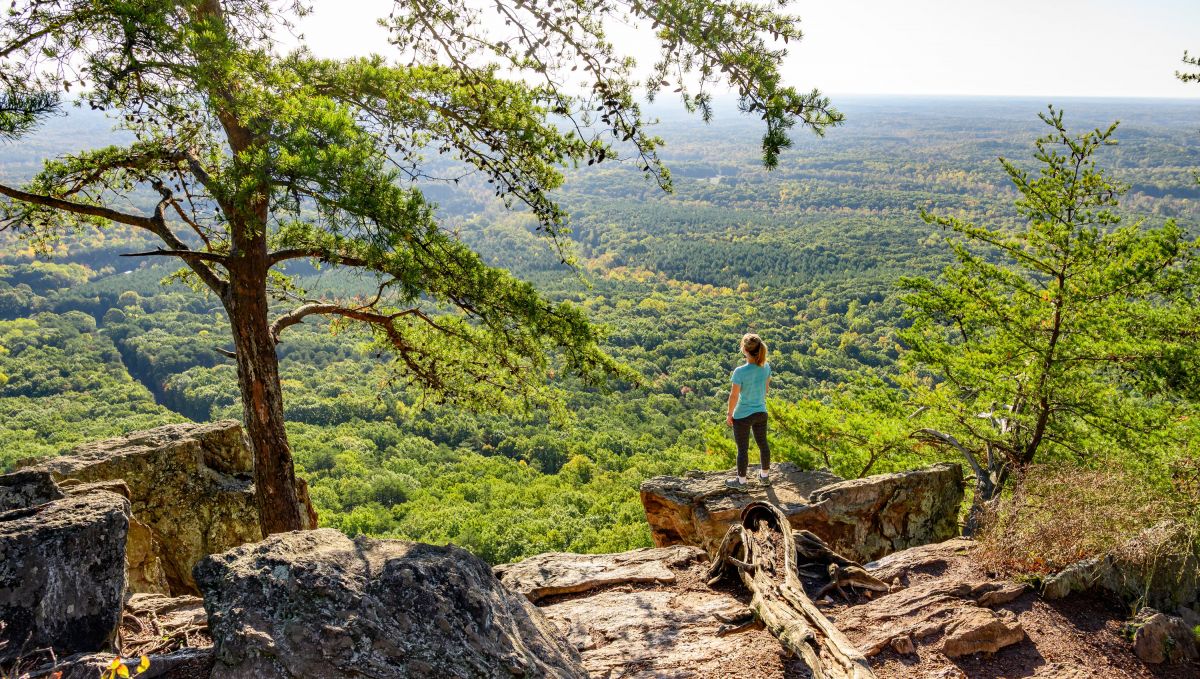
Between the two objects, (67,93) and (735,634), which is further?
(67,93)

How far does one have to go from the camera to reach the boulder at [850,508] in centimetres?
632

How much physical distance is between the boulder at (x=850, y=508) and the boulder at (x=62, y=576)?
497 cm

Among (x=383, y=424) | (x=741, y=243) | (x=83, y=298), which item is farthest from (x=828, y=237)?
(x=83, y=298)

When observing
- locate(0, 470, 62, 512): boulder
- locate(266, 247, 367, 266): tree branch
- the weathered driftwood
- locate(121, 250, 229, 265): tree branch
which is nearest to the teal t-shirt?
the weathered driftwood

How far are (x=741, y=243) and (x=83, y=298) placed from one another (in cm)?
9642

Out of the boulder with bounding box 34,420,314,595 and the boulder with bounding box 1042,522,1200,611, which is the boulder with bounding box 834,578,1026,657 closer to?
the boulder with bounding box 1042,522,1200,611

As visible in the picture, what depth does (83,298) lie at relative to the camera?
73.0 m

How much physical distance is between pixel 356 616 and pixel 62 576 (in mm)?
1252

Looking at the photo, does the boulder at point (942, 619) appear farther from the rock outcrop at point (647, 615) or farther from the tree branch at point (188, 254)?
the tree branch at point (188, 254)

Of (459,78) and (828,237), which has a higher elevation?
(459,78)

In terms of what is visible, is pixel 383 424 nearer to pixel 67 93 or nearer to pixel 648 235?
pixel 67 93

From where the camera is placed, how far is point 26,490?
3.14m

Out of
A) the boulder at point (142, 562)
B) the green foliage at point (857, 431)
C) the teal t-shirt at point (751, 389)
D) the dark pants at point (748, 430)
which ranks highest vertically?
the teal t-shirt at point (751, 389)

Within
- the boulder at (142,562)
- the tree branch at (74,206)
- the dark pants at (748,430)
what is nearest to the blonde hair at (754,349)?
the dark pants at (748,430)
